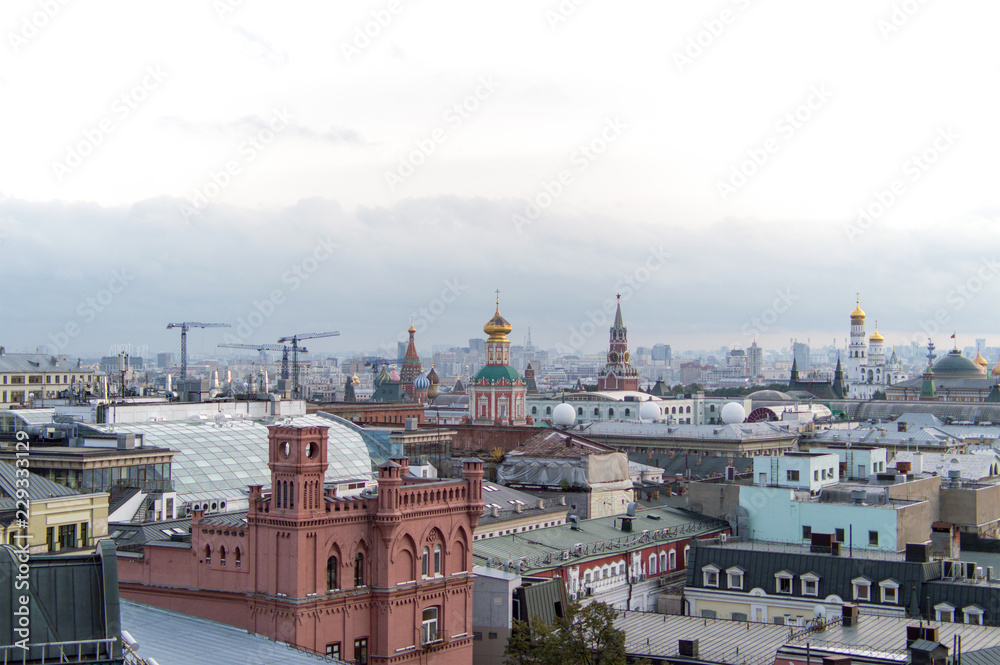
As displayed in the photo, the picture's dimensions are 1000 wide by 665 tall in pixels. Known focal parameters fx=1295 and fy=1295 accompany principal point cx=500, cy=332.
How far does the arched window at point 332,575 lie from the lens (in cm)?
3531

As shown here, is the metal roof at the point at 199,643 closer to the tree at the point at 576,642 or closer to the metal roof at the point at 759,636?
the tree at the point at 576,642

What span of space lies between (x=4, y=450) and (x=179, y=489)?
744 cm

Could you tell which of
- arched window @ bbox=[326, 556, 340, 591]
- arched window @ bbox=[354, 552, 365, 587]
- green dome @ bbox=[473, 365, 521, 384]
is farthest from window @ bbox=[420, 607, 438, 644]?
green dome @ bbox=[473, 365, 521, 384]

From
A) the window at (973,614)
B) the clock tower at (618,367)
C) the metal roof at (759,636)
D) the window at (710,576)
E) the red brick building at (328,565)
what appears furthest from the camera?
the clock tower at (618,367)

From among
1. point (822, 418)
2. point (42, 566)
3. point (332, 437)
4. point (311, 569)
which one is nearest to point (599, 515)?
point (332, 437)

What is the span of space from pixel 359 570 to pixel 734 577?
18679 mm

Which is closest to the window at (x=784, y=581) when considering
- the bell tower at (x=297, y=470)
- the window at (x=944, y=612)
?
the window at (x=944, y=612)

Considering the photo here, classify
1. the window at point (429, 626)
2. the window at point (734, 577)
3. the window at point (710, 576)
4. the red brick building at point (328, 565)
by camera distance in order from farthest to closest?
the window at point (710, 576) → the window at point (734, 577) → the window at point (429, 626) → the red brick building at point (328, 565)

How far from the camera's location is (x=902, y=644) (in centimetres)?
3772

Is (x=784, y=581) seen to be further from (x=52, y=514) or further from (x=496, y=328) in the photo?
(x=496, y=328)

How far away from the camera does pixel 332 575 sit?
116 feet

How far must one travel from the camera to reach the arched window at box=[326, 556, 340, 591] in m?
35.3

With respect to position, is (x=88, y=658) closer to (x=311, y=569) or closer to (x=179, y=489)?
(x=311, y=569)

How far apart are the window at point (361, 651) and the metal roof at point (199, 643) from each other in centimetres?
214
